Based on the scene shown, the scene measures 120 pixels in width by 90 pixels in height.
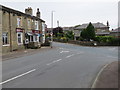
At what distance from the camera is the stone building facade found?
22.1 metres

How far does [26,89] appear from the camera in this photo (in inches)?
273

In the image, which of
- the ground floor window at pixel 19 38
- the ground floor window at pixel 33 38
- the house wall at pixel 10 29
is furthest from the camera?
the ground floor window at pixel 33 38

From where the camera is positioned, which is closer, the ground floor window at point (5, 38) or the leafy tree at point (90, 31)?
the ground floor window at point (5, 38)

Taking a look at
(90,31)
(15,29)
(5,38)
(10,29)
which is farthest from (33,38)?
(90,31)

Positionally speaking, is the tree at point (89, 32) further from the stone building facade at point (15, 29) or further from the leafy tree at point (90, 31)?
the stone building facade at point (15, 29)

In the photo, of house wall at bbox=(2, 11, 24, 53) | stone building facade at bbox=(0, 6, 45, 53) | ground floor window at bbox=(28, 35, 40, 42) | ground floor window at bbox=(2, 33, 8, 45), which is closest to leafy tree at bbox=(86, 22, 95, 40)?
ground floor window at bbox=(28, 35, 40, 42)

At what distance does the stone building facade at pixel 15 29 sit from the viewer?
2211 cm

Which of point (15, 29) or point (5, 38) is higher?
point (15, 29)

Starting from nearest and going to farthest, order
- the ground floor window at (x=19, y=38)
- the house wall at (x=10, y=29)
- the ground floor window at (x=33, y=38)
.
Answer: the house wall at (x=10, y=29), the ground floor window at (x=19, y=38), the ground floor window at (x=33, y=38)

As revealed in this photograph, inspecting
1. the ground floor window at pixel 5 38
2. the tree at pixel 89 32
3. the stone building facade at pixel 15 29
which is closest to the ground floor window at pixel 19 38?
the stone building facade at pixel 15 29

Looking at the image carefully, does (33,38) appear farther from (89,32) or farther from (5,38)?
(89,32)

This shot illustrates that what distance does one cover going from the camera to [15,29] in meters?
24.9

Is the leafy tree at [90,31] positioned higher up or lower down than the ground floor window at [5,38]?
higher up

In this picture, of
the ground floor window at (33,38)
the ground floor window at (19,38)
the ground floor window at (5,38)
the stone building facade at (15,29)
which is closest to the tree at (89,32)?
the ground floor window at (33,38)
